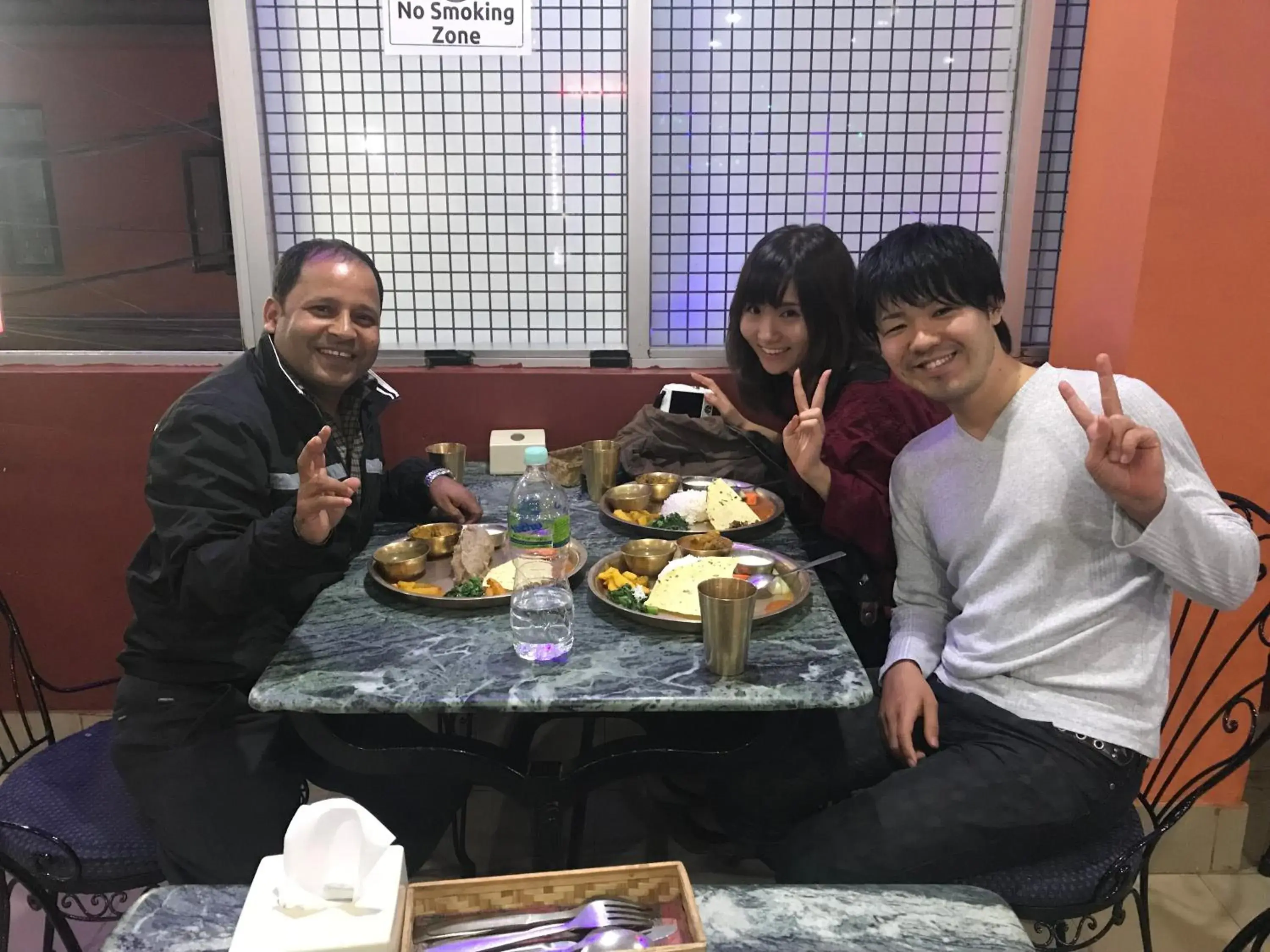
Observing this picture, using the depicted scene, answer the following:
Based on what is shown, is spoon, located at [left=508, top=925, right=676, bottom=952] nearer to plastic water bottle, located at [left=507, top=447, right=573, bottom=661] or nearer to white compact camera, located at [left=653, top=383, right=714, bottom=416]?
plastic water bottle, located at [left=507, top=447, right=573, bottom=661]

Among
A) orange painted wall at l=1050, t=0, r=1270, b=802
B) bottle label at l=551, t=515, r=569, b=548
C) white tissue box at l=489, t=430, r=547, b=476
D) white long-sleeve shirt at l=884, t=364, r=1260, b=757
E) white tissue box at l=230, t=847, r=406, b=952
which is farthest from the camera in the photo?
white tissue box at l=489, t=430, r=547, b=476

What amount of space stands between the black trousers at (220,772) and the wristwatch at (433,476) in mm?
583

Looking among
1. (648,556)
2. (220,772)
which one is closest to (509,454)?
(648,556)

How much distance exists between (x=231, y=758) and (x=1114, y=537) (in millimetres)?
1616

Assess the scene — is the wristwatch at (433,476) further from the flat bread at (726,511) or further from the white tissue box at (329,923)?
the white tissue box at (329,923)

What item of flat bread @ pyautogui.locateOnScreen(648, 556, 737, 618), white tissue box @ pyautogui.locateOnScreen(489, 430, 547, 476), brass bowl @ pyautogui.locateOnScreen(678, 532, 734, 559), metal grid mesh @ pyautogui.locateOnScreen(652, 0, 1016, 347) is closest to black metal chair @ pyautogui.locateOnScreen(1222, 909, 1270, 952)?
flat bread @ pyautogui.locateOnScreen(648, 556, 737, 618)

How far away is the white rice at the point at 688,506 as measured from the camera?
2041mm

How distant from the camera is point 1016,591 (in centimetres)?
153

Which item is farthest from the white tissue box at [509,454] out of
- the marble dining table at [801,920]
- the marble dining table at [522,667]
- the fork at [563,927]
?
the fork at [563,927]

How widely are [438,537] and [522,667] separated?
0.57 m

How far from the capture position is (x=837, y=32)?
8.15 ft

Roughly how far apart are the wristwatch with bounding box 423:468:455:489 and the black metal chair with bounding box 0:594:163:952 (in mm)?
865

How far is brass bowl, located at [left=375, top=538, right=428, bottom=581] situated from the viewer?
5.53 feet

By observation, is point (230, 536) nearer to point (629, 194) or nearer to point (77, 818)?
point (77, 818)
